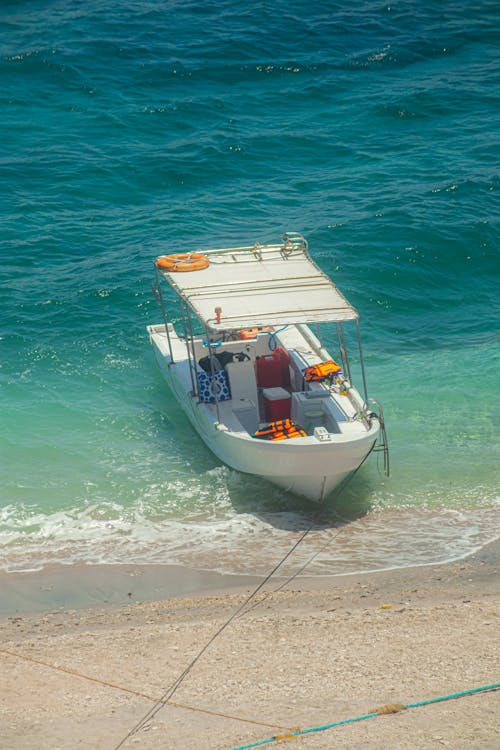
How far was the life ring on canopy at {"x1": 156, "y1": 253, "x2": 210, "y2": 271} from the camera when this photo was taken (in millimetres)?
15734

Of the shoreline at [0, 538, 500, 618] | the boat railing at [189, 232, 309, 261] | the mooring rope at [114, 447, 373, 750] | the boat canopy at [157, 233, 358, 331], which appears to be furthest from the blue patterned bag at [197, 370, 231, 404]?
the shoreline at [0, 538, 500, 618]

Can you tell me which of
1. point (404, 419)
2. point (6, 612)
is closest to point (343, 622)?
point (6, 612)

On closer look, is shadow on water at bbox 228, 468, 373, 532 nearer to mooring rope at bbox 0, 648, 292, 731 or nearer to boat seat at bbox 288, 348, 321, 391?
boat seat at bbox 288, 348, 321, 391

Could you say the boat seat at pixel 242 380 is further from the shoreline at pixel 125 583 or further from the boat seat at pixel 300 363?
the shoreline at pixel 125 583

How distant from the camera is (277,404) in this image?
14.9 m

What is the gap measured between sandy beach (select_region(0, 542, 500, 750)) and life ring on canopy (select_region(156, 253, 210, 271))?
17.6ft

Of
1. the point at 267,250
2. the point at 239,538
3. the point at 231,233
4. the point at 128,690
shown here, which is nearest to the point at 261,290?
the point at 267,250

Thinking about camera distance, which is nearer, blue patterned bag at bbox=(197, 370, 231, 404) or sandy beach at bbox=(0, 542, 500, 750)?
sandy beach at bbox=(0, 542, 500, 750)

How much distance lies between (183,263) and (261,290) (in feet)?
5.69

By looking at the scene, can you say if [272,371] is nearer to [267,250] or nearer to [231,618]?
[267,250]

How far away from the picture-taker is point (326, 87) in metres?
30.8

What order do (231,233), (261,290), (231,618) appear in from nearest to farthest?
(231,618) < (261,290) < (231,233)

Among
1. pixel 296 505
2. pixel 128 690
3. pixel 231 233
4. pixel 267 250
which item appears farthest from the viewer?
pixel 231 233

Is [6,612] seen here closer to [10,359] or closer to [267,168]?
[10,359]
